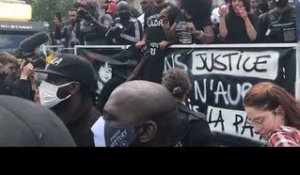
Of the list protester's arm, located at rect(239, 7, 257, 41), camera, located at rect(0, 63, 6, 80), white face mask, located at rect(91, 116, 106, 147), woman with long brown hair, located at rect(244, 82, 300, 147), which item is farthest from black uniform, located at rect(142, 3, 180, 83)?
woman with long brown hair, located at rect(244, 82, 300, 147)

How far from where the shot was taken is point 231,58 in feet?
15.7

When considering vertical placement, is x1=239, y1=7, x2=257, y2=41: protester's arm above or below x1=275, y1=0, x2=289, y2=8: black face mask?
below

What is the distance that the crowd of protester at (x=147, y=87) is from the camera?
207 centimetres

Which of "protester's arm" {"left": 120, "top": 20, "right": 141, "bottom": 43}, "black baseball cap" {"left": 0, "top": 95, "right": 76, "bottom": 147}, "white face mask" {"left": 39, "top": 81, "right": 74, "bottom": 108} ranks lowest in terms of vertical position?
"white face mask" {"left": 39, "top": 81, "right": 74, "bottom": 108}

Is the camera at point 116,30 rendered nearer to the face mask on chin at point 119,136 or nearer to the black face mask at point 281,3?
the black face mask at point 281,3

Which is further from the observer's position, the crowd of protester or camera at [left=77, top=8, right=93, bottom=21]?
camera at [left=77, top=8, right=93, bottom=21]

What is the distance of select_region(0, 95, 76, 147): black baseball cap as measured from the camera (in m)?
1.17

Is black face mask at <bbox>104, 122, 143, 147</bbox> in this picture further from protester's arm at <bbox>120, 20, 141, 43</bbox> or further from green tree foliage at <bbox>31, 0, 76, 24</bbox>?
green tree foliage at <bbox>31, 0, 76, 24</bbox>

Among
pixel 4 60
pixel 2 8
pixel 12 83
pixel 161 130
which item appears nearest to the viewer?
pixel 161 130

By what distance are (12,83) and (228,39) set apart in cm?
230

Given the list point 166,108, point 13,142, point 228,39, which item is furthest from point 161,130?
point 228,39

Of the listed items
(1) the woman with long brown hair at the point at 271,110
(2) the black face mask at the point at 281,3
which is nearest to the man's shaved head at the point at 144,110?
(1) the woman with long brown hair at the point at 271,110

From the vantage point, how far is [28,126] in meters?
1.23
